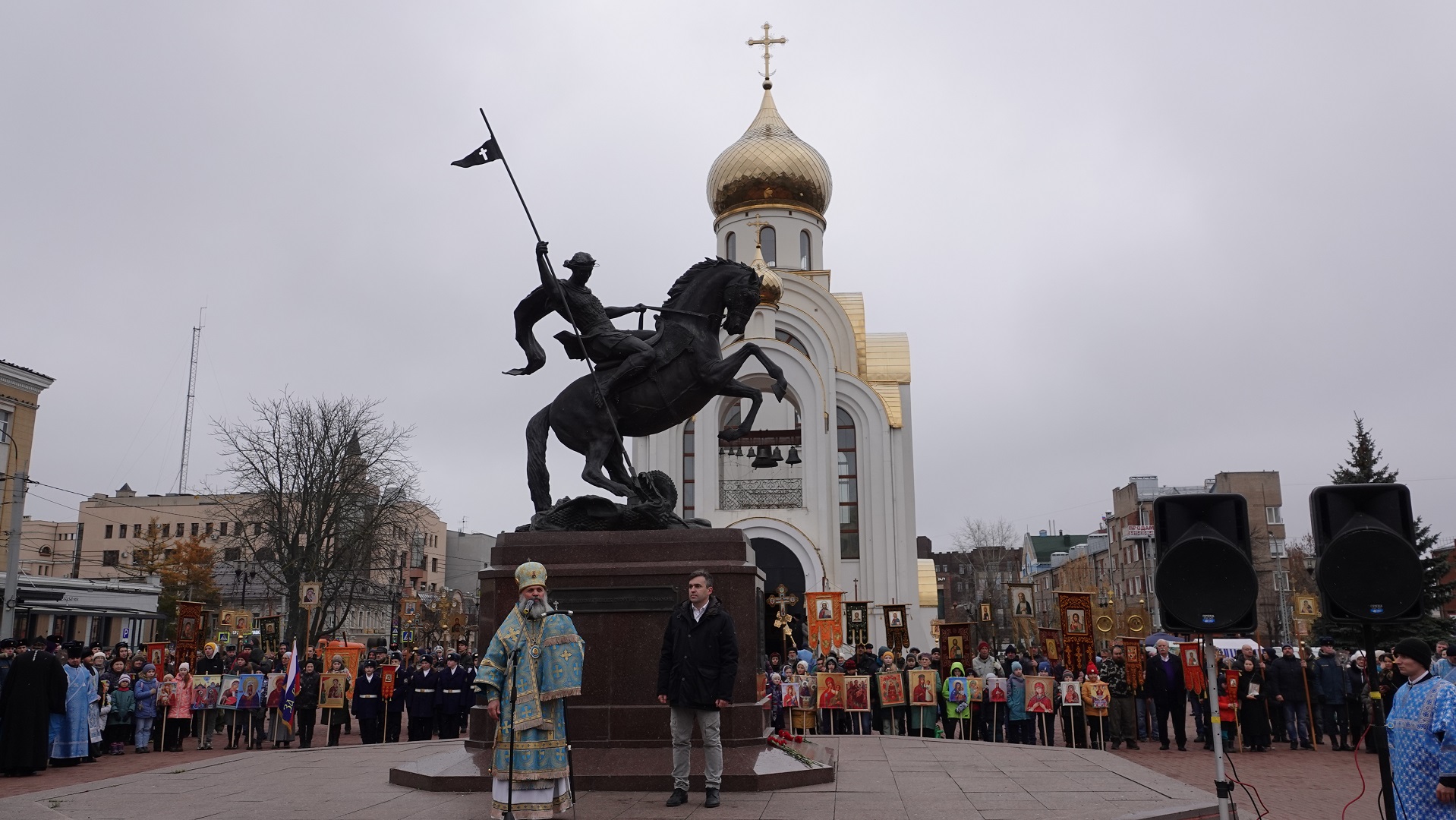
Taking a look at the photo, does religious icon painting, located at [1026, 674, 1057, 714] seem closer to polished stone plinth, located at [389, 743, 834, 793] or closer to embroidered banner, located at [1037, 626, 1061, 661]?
embroidered banner, located at [1037, 626, 1061, 661]

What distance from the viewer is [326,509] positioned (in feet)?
106

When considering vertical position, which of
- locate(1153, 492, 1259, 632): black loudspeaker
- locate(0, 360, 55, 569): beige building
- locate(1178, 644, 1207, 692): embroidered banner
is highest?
locate(0, 360, 55, 569): beige building

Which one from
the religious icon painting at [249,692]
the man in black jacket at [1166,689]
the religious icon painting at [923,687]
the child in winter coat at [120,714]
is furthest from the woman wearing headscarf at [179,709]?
the man in black jacket at [1166,689]

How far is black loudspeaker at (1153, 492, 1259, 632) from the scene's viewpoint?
20.6 ft

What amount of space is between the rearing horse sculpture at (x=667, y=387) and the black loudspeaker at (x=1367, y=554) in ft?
16.3

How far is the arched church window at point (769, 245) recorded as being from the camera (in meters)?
35.5

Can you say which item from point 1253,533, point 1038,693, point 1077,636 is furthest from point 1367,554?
point 1253,533

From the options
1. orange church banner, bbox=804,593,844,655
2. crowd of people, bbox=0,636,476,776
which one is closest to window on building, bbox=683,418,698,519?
orange church banner, bbox=804,593,844,655

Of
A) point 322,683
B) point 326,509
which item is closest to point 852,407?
point 326,509

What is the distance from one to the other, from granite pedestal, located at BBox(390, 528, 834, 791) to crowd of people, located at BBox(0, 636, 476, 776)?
737 cm

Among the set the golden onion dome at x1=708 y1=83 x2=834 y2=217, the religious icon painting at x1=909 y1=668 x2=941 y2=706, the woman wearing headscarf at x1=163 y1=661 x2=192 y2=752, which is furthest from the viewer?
the golden onion dome at x1=708 y1=83 x2=834 y2=217

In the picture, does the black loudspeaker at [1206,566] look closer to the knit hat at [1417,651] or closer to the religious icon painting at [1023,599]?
the knit hat at [1417,651]

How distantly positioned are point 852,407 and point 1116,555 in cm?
4143

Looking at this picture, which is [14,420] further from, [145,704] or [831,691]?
[831,691]
